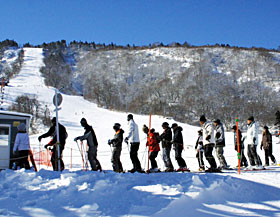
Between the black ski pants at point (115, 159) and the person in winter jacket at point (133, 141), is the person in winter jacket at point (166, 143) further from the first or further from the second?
the black ski pants at point (115, 159)

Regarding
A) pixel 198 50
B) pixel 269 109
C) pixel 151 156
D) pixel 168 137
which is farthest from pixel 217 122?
pixel 198 50

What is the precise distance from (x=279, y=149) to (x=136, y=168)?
16.1 meters

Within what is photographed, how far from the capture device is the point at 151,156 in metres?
9.09

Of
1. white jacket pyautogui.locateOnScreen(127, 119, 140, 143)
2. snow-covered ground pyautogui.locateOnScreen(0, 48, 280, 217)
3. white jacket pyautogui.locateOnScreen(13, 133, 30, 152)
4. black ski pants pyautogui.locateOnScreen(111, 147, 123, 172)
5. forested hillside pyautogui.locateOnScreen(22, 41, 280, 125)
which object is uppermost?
forested hillside pyautogui.locateOnScreen(22, 41, 280, 125)

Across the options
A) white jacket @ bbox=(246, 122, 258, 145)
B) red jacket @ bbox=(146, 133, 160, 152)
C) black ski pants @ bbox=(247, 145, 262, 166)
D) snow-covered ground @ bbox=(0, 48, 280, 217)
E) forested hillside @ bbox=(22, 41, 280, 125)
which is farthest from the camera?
forested hillside @ bbox=(22, 41, 280, 125)

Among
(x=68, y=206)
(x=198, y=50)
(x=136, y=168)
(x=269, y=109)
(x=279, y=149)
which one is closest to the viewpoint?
(x=68, y=206)

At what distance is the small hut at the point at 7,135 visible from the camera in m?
10.7

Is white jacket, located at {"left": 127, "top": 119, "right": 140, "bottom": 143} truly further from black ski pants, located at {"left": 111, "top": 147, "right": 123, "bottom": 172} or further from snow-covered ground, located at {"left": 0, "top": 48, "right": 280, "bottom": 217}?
snow-covered ground, located at {"left": 0, "top": 48, "right": 280, "bottom": 217}

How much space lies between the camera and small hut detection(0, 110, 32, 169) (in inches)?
422

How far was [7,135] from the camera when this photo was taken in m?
11.1

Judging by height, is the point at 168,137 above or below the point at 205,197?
above

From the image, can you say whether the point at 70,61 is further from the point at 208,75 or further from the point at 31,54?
the point at 208,75

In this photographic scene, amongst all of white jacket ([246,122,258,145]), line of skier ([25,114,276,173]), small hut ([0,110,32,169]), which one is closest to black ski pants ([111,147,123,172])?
line of skier ([25,114,276,173])

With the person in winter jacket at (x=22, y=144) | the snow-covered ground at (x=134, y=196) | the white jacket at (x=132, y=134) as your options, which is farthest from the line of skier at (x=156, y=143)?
the snow-covered ground at (x=134, y=196)
